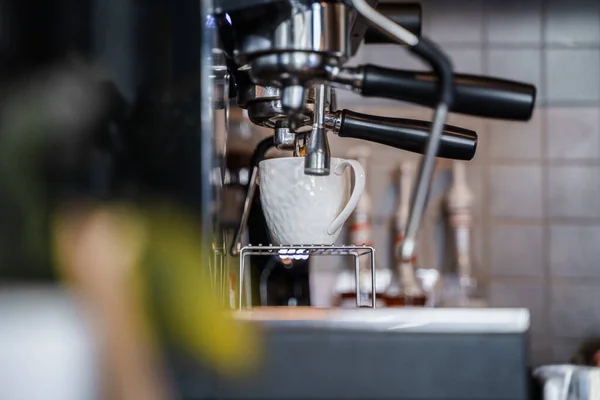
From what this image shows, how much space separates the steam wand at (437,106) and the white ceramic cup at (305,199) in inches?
6.3

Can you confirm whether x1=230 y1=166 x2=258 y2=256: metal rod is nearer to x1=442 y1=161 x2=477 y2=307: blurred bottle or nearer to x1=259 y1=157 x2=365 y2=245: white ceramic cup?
x1=259 y1=157 x2=365 y2=245: white ceramic cup

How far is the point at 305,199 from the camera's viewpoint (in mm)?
615

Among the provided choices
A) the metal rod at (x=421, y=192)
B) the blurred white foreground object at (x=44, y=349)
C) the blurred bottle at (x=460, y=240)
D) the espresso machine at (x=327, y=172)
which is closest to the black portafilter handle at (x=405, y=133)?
the espresso machine at (x=327, y=172)

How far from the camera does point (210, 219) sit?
17.1 inches

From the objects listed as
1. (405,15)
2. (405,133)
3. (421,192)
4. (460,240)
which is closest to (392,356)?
(421,192)

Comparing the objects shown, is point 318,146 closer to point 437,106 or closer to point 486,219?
point 437,106

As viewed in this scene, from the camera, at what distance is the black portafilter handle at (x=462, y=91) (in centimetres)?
48

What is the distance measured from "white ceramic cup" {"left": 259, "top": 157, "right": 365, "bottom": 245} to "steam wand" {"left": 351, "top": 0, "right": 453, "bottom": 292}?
160mm

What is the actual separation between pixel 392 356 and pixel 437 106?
0.47 ft

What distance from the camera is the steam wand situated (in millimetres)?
444

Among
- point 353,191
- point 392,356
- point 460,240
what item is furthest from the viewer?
point 460,240

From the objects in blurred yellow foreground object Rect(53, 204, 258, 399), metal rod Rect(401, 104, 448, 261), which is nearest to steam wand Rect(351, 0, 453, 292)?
metal rod Rect(401, 104, 448, 261)

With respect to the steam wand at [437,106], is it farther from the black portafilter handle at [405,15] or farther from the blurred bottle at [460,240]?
the blurred bottle at [460,240]

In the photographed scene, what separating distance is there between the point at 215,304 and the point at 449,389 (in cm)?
12
